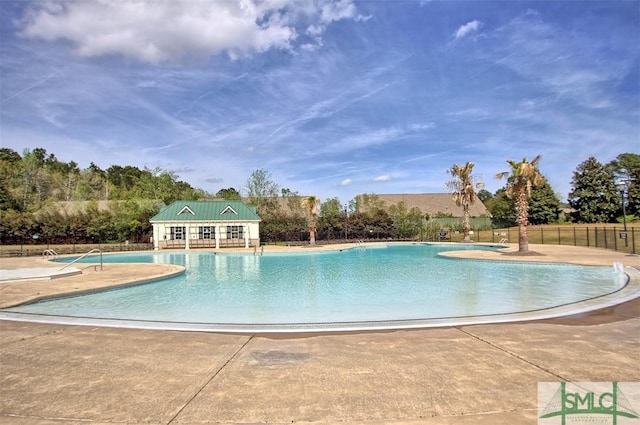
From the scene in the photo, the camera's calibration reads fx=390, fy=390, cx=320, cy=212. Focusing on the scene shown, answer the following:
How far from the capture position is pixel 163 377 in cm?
396

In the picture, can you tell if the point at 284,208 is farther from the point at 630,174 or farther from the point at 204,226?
the point at 630,174

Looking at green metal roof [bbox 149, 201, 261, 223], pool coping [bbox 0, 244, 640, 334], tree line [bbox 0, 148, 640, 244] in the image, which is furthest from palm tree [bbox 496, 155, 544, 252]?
green metal roof [bbox 149, 201, 261, 223]

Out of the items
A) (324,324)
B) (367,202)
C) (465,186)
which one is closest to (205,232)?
(367,202)

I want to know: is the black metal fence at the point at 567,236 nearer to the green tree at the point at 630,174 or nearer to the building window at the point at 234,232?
the green tree at the point at 630,174

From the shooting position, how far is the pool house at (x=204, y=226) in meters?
32.7

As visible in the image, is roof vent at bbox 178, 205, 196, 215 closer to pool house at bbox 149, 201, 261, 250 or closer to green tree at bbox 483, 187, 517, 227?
pool house at bbox 149, 201, 261, 250

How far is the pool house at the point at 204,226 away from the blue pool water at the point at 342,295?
16699 millimetres

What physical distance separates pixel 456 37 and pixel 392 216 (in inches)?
961

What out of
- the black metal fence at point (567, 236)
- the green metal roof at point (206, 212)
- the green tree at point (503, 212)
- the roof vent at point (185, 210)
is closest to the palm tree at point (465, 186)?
the black metal fence at point (567, 236)

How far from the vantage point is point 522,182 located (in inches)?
826

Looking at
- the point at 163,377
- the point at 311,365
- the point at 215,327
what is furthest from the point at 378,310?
the point at 163,377

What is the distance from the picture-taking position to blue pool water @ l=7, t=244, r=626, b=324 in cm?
828

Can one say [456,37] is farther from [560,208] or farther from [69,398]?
[560,208]

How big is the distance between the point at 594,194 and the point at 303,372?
49.8 meters
